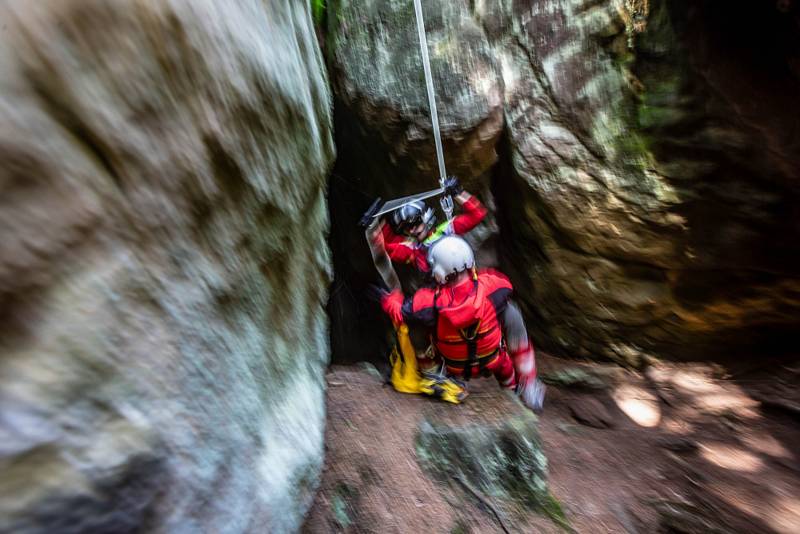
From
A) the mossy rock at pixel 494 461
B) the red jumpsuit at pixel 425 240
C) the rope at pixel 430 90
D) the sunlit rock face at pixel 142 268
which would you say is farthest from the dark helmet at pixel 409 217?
the sunlit rock face at pixel 142 268

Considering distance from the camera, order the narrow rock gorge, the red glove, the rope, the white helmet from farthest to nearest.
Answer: the red glove, the rope, the white helmet, the narrow rock gorge

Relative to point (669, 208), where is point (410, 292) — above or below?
below

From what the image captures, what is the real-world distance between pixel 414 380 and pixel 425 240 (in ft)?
5.17

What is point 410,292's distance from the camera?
605 cm

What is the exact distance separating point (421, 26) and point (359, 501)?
4145mm

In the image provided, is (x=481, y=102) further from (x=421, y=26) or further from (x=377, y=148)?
(x=377, y=148)

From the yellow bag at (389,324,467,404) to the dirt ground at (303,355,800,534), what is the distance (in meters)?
0.15

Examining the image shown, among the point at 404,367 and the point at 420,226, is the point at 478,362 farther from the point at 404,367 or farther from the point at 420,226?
the point at 420,226

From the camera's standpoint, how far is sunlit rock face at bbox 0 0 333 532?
1021mm

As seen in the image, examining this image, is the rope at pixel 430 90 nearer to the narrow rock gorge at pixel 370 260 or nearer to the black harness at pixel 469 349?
the narrow rock gorge at pixel 370 260

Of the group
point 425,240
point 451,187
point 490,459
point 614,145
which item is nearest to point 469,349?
point 490,459

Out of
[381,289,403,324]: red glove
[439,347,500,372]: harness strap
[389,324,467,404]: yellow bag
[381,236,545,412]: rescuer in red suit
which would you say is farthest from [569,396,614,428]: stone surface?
[381,289,403,324]: red glove

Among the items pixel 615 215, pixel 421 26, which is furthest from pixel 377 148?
pixel 615 215

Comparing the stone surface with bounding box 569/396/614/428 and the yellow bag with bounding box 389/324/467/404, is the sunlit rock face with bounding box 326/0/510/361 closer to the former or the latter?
the yellow bag with bounding box 389/324/467/404
